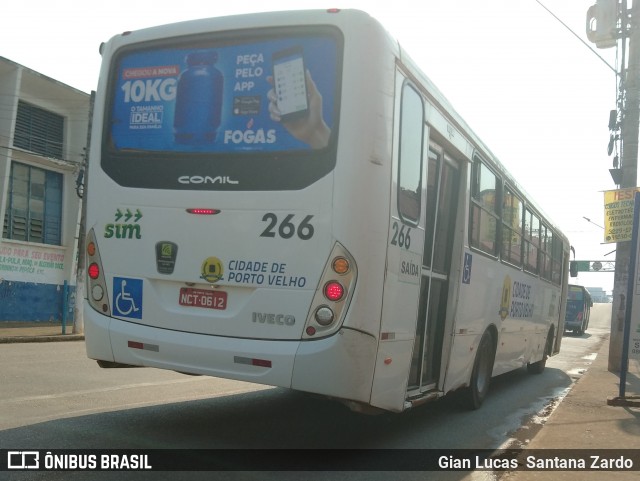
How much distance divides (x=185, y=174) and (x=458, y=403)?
17.1 feet

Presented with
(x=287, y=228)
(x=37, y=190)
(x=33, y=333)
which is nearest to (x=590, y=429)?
(x=287, y=228)

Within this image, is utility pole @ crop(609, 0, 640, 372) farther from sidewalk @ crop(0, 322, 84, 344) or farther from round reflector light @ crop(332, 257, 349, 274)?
sidewalk @ crop(0, 322, 84, 344)

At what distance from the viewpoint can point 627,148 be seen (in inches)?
606

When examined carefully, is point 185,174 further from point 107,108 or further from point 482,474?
point 482,474

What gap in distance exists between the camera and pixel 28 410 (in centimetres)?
678

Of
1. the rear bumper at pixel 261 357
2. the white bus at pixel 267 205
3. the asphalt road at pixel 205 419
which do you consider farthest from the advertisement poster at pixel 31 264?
the rear bumper at pixel 261 357

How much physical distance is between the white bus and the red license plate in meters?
0.01

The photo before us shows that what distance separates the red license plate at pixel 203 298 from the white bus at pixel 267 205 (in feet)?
0.04

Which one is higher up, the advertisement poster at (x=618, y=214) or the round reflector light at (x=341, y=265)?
the advertisement poster at (x=618, y=214)

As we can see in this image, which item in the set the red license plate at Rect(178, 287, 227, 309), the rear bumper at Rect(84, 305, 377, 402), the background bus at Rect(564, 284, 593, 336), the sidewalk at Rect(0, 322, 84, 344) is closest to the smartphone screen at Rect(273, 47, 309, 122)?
the red license plate at Rect(178, 287, 227, 309)

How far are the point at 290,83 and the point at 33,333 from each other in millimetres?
16067

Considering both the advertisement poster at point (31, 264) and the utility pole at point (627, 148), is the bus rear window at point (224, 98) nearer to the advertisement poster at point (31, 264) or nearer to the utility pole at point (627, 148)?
the utility pole at point (627, 148)

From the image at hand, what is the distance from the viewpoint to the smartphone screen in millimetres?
5371

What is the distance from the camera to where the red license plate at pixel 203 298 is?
5.42 m
